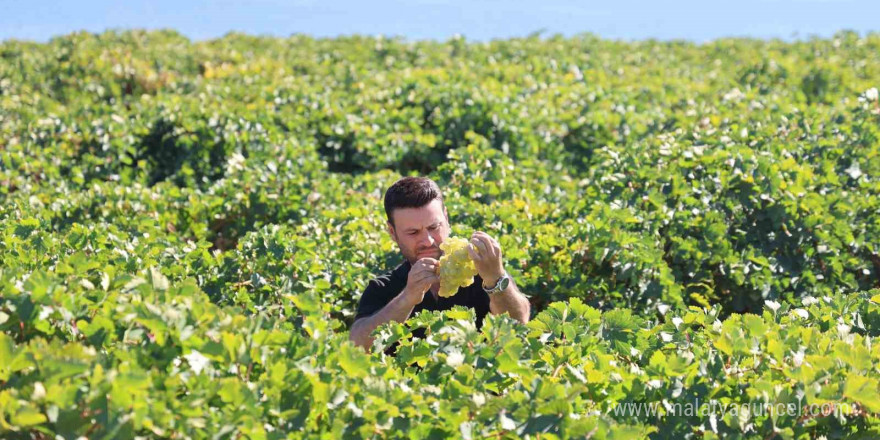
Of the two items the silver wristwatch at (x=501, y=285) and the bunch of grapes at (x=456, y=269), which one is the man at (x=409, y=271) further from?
the bunch of grapes at (x=456, y=269)

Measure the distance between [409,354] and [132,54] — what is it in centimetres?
1251

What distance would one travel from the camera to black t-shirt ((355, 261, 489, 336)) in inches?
159

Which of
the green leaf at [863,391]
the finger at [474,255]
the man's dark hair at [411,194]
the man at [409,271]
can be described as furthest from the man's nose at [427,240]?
the green leaf at [863,391]

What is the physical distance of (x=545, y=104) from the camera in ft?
33.1

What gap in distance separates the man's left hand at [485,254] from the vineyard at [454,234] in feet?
1.17

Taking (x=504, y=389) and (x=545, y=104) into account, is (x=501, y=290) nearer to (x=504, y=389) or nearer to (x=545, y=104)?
(x=504, y=389)

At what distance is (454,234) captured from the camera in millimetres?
5094

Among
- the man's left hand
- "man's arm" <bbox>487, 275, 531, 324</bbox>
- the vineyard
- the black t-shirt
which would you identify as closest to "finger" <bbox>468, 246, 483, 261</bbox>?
the man's left hand

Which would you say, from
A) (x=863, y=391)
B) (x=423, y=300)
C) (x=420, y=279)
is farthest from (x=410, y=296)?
(x=863, y=391)

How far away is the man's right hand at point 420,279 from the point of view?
3.62 metres

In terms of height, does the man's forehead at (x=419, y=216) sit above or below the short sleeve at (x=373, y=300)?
above

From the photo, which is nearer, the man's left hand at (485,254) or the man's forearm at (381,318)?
the man's left hand at (485,254)

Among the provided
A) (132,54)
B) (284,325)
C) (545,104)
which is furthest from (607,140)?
(132,54)

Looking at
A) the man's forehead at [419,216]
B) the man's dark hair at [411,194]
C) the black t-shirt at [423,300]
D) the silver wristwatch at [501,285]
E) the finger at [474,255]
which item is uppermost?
the man's dark hair at [411,194]
